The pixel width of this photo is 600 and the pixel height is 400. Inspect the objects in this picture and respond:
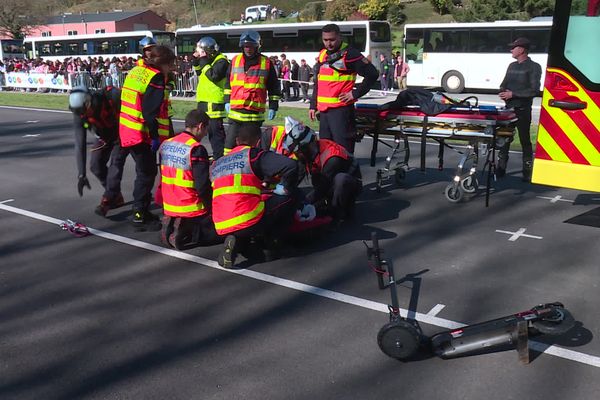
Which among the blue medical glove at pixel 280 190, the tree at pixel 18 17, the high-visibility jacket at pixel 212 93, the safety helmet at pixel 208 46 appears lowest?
the blue medical glove at pixel 280 190

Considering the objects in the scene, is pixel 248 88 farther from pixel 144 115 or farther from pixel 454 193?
pixel 454 193

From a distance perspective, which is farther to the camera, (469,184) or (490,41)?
(490,41)

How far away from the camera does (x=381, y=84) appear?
91.1ft

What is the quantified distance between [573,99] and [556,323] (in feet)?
9.59

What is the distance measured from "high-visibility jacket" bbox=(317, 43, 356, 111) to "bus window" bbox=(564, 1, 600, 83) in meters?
2.57

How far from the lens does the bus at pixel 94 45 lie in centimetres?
3550

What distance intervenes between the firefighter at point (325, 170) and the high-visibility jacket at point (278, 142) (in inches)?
1.9

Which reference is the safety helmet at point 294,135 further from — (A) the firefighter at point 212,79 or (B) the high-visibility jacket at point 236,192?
(A) the firefighter at point 212,79

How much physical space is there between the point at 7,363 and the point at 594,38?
→ 5.57 metres

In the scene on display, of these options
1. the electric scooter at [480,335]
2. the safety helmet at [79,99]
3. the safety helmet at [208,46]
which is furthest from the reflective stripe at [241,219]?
the safety helmet at [208,46]

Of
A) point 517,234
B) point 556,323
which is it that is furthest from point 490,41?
point 556,323

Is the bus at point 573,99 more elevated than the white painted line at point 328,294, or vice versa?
the bus at point 573,99

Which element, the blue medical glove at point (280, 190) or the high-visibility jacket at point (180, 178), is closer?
the blue medical glove at point (280, 190)

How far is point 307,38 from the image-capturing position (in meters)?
29.3
